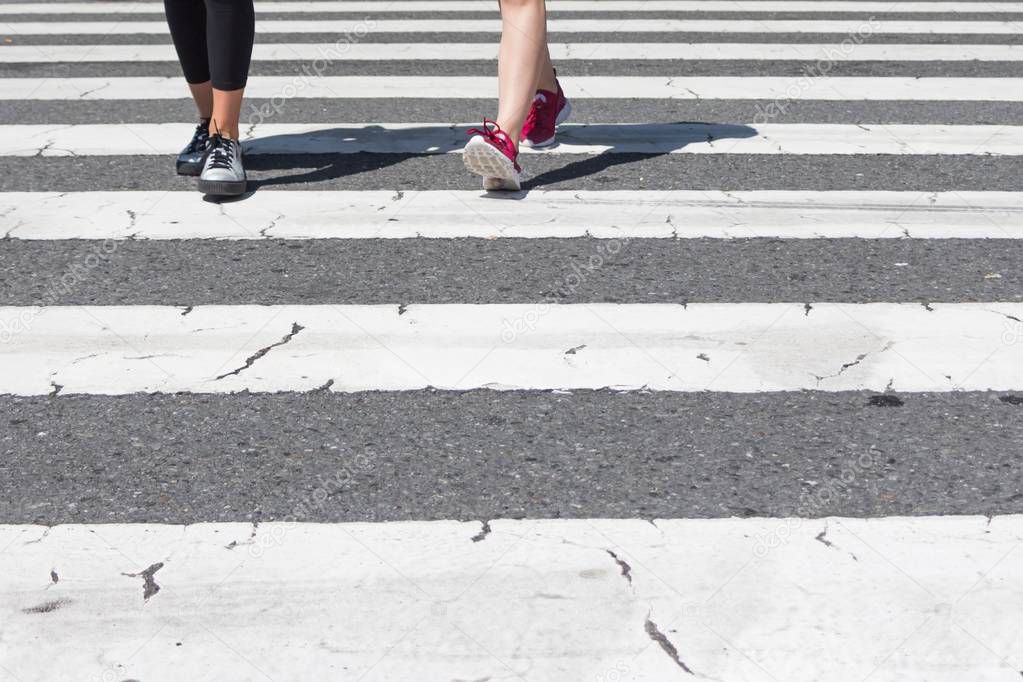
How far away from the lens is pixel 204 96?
208 inches

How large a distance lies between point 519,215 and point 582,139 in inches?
46.6

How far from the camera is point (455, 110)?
6.18 m

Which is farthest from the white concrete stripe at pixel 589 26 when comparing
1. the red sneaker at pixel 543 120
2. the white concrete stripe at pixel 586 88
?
the red sneaker at pixel 543 120

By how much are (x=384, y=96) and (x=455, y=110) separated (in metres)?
0.46

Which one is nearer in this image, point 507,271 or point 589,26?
point 507,271

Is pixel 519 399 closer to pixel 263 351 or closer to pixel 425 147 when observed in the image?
pixel 263 351

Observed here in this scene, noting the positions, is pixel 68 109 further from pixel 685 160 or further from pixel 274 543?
pixel 274 543

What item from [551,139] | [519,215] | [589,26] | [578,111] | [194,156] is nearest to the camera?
[519,215]

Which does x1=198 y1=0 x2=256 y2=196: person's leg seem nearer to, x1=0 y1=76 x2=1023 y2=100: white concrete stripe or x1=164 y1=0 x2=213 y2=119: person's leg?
x1=164 y1=0 x2=213 y2=119: person's leg

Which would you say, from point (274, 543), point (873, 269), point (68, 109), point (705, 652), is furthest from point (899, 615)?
point (68, 109)

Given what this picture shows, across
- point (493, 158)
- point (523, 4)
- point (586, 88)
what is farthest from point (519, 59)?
point (586, 88)

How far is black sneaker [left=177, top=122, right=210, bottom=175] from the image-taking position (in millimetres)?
5109

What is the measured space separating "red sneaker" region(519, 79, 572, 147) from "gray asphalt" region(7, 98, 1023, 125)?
0.46 metres

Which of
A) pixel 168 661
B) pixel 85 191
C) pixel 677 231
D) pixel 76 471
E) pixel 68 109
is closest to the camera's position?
pixel 168 661
